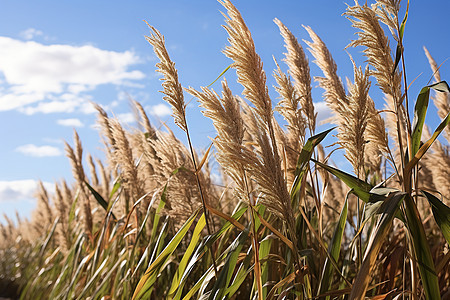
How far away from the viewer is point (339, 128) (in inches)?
65.4

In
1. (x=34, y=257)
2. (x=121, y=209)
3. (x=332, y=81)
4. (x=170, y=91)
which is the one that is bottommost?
(x=34, y=257)

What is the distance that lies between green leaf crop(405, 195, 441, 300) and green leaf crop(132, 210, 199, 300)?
2.33 ft

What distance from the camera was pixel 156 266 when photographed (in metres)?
1.69

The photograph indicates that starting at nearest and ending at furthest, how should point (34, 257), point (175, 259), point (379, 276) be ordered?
point (379, 276), point (175, 259), point (34, 257)

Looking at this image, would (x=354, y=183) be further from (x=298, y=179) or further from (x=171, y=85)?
(x=171, y=85)

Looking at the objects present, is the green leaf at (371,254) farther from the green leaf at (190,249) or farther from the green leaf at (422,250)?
the green leaf at (190,249)

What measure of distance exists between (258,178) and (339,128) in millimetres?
534

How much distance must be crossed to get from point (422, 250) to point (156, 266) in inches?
36.1

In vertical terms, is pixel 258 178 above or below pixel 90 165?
below

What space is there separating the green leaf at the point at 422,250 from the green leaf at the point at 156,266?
0.71m

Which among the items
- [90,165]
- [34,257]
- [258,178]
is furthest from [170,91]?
[34,257]

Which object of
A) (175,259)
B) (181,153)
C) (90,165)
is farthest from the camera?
(90,165)

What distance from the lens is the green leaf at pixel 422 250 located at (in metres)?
1.25

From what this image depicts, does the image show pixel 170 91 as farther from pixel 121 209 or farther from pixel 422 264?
pixel 121 209
